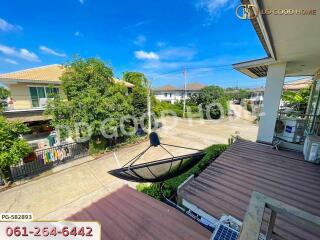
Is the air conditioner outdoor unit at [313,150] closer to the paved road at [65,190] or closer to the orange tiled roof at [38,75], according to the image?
the paved road at [65,190]

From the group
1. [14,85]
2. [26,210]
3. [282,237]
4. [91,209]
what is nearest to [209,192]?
[282,237]

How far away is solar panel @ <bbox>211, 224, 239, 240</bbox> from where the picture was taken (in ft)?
7.56

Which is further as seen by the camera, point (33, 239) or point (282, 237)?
point (282, 237)

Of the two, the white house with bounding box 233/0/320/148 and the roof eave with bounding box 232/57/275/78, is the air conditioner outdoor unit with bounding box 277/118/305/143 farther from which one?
the roof eave with bounding box 232/57/275/78

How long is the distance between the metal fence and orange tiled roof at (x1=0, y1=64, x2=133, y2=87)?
5.20 metres

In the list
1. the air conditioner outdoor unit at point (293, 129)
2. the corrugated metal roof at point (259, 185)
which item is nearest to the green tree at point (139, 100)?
the corrugated metal roof at point (259, 185)

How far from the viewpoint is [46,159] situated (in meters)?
8.16

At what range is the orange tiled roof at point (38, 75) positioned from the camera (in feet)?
36.0

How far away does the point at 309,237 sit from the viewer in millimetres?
2434

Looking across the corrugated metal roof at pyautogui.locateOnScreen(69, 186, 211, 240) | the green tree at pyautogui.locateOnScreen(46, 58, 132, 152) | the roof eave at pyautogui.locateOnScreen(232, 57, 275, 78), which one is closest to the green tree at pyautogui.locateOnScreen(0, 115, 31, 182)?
the green tree at pyautogui.locateOnScreen(46, 58, 132, 152)

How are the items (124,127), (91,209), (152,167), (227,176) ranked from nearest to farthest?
(152,167) < (91,209) < (227,176) < (124,127)

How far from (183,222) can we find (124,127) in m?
8.69

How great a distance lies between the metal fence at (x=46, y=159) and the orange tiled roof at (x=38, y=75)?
17.1 ft

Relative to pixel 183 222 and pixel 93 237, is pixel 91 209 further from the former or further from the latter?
pixel 183 222
